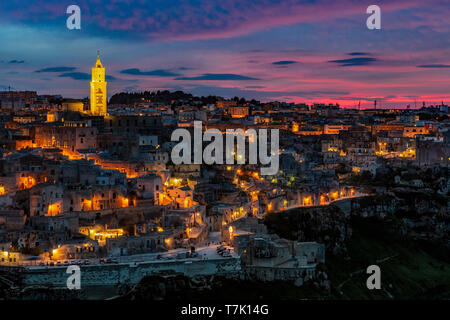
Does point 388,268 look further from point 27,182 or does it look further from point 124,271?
point 27,182

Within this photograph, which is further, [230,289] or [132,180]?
[132,180]

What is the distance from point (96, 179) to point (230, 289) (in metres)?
10.8

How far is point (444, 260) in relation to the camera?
155 ft

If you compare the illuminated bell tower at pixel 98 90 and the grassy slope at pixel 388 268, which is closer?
the grassy slope at pixel 388 268

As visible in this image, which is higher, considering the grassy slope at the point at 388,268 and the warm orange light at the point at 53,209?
the warm orange light at the point at 53,209

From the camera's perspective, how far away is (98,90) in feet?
188

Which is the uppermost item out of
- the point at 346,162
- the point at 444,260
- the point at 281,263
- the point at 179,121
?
the point at 179,121

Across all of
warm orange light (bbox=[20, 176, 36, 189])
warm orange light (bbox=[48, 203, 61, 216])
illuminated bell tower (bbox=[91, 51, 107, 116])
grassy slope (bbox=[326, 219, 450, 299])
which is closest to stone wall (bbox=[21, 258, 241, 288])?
warm orange light (bbox=[48, 203, 61, 216])

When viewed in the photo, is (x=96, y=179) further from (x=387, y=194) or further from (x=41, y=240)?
(x=387, y=194)

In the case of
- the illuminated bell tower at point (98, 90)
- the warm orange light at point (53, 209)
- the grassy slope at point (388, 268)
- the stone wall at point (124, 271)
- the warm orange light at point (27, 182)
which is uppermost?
the illuminated bell tower at point (98, 90)

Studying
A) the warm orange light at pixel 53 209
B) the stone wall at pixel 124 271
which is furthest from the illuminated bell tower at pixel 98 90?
the stone wall at pixel 124 271

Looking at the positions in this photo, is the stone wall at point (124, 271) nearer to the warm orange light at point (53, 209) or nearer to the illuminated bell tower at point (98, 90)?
the warm orange light at point (53, 209)

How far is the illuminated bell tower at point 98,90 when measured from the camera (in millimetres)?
56281

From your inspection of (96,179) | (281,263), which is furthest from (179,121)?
(281,263)
